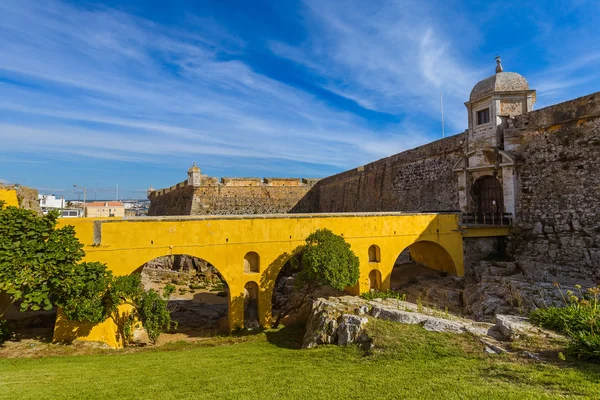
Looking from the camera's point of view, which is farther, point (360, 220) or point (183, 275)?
point (183, 275)

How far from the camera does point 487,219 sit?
1354cm

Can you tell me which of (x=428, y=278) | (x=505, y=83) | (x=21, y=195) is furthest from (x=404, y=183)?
(x=21, y=195)

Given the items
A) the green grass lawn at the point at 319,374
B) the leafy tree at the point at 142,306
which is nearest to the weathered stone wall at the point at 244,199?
the leafy tree at the point at 142,306

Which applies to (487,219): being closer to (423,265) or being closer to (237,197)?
(423,265)

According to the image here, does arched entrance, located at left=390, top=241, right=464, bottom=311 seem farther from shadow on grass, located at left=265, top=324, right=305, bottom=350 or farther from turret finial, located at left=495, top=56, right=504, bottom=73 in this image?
turret finial, located at left=495, top=56, right=504, bottom=73

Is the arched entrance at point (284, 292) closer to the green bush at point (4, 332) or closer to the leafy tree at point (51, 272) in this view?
the leafy tree at point (51, 272)

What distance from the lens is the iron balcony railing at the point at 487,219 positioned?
12894 millimetres

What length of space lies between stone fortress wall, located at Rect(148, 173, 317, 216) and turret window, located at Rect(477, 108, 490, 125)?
15.8 metres

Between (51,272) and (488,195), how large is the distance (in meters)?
15.3

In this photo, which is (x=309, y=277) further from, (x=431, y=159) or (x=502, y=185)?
(x=431, y=159)

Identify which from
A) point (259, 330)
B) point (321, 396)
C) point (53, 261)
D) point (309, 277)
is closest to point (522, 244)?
point (309, 277)

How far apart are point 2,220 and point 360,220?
9789mm

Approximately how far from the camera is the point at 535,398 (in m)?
4.09

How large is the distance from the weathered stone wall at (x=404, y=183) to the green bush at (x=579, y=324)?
8.85m
